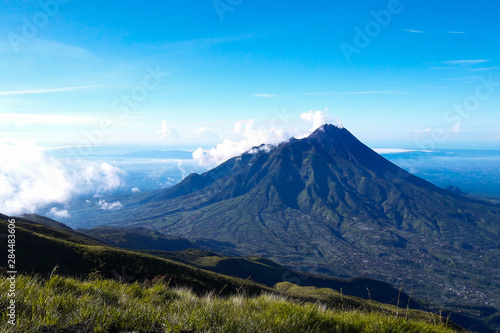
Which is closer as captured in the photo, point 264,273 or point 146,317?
point 146,317

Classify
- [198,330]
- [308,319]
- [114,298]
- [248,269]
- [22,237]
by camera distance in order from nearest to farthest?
[198,330], [308,319], [114,298], [22,237], [248,269]

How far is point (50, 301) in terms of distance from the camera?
5.35 metres

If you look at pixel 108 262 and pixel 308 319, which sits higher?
pixel 308 319

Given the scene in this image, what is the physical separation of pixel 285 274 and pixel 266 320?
149851 millimetres

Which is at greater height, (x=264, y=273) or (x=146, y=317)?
(x=146, y=317)

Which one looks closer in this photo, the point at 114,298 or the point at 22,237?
the point at 114,298

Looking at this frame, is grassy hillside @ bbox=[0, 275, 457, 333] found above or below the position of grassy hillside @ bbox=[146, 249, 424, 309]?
above

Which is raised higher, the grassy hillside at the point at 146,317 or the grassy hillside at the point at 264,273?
the grassy hillside at the point at 146,317

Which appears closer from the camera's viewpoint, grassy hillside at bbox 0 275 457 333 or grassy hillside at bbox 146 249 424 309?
grassy hillside at bbox 0 275 457 333

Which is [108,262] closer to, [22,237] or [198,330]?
[22,237]

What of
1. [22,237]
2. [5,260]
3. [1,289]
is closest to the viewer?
[1,289]

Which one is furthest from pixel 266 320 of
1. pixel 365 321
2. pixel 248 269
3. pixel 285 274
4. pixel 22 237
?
pixel 285 274

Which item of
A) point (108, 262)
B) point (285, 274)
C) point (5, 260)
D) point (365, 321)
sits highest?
point (365, 321)

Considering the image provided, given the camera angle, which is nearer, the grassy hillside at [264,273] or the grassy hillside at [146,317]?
the grassy hillside at [146,317]
